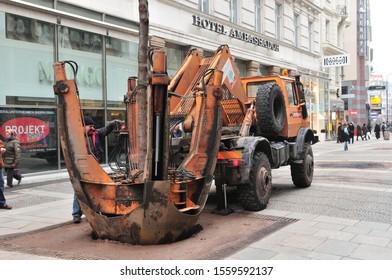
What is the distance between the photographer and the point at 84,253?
5504 millimetres

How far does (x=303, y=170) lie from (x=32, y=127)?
303 inches

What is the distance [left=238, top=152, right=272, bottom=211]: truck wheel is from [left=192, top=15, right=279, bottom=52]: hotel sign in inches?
461

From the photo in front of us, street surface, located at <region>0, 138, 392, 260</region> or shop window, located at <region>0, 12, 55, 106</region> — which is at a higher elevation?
shop window, located at <region>0, 12, 55, 106</region>

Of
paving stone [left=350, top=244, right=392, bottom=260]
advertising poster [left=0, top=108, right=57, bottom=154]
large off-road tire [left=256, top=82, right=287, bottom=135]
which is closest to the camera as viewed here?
paving stone [left=350, top=244, right=392, bottom=260]

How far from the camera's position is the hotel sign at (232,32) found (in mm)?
18812

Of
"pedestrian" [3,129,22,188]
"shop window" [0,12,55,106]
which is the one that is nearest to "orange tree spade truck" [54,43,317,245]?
"pedestrian" [3,129,22,188]

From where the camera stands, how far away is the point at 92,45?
48.2ft

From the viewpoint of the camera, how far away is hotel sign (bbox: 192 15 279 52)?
61.7 ft

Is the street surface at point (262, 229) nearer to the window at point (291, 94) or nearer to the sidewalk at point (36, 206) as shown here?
the sidewalk at point (36, 206)

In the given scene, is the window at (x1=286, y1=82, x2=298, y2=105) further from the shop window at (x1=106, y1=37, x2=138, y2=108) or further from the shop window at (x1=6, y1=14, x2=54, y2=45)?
the shop window at (x1=6, y1=14, x2=54, y2=45)

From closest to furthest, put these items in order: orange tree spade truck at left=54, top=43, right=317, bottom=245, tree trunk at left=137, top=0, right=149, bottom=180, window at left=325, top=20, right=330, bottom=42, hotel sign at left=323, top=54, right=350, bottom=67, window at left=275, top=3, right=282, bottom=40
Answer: orange tree spade truck at left=54, top=43, right=317, bottom=245, tree trunk at left=137, top=0, right=149, bottom=180, window at left=275, top=3, right=282, bottom=40, hotel sign at left=323, top=54, right=350, bottom=67, window at left=325, top=20, right=330, bottom=42

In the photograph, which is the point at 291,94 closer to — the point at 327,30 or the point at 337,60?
the point at 337,60

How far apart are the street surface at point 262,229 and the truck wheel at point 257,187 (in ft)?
0.58

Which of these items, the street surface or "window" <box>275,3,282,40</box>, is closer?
the street surface
